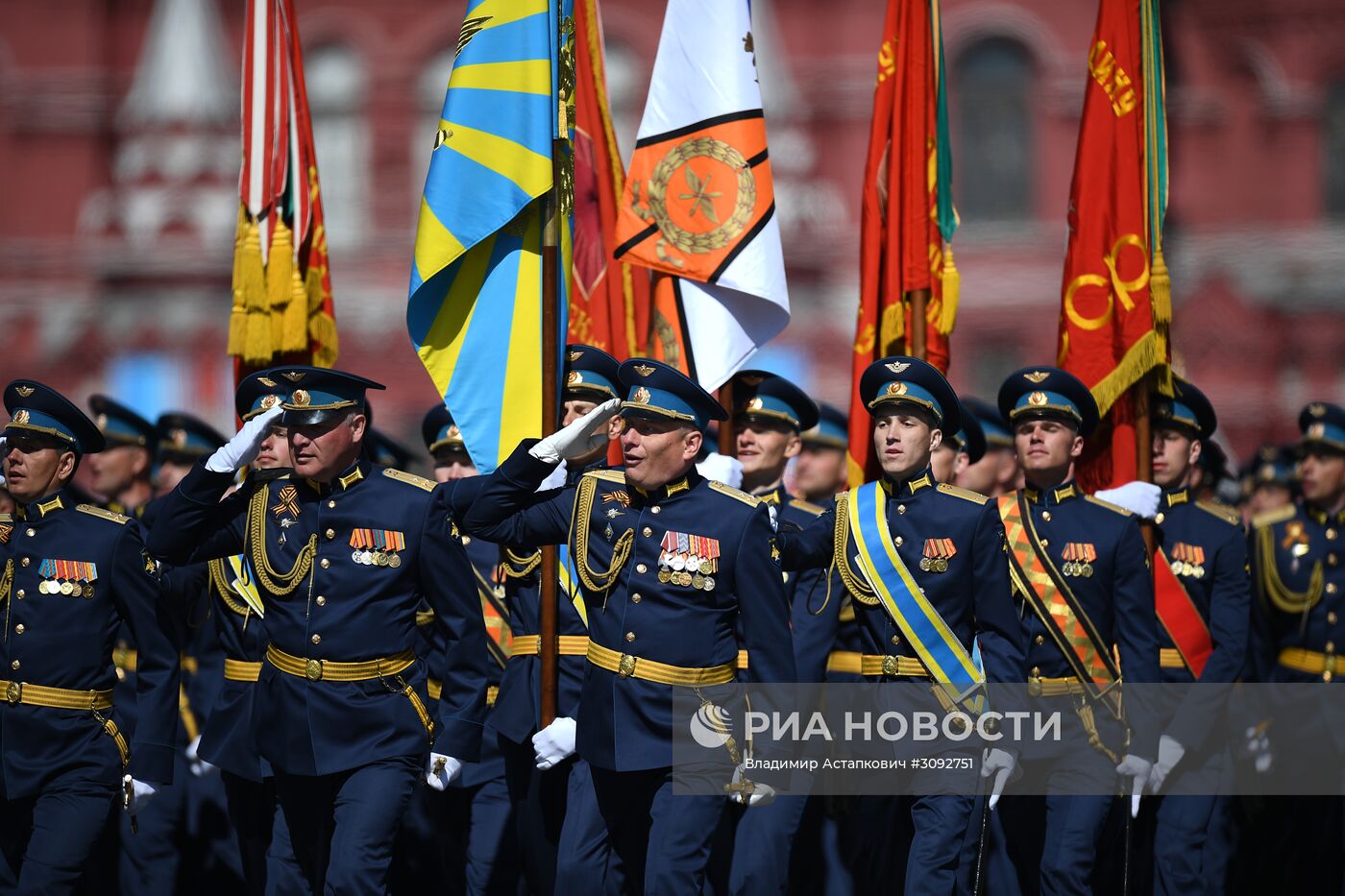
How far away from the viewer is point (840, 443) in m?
9.56

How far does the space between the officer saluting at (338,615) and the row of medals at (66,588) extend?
0.44 meters

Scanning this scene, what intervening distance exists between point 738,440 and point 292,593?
8.68 feet

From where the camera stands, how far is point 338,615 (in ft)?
19.9

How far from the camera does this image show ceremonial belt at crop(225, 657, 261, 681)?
22.9 feet

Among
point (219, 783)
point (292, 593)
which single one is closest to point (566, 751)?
point (292, 593)

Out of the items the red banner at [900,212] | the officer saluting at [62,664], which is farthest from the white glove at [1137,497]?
the officer saluting at [62,664]

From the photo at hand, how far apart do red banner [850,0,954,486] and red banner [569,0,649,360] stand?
103 cm

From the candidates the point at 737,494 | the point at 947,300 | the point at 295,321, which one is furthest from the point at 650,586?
the point at 947,300

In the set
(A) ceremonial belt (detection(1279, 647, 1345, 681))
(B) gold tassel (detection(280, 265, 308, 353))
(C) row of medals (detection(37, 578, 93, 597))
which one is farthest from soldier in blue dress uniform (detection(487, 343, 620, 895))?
(A) ceremonial belt (detection(1279, 647, 1345, 681))

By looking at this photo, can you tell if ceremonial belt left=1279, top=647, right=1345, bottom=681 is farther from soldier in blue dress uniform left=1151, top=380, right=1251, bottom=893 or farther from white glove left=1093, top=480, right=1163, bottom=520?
white glove left=1093, top=480, right=1163, bottom=520

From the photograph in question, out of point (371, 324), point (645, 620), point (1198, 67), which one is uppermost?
point (1198, 67)

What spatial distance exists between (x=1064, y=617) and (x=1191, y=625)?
44.7 inches

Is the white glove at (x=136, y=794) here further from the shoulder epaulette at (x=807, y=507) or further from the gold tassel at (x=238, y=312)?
the shoulder epaulette at (x=807, y=507)

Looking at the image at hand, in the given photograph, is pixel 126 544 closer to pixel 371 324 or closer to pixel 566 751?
pixel 566 751
